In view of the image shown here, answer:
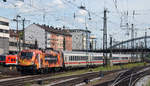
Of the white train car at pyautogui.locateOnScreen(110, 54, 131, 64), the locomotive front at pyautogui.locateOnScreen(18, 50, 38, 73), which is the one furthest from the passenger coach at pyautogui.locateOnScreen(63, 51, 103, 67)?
the locomotive front at pyautogui.locateOnScreen(18, 50, 38, 73)

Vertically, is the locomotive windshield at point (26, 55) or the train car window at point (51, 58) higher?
the locomotive windshield at point (26, 55)

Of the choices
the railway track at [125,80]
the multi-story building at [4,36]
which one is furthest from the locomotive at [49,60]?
the multi-story building at [4,36]

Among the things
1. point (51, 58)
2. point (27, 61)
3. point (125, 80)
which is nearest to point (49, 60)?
point (51, 58)

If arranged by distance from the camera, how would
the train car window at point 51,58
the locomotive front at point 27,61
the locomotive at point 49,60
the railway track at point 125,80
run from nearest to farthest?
the railway track at point 125,80 → the locomotive front at point 27,61 → the locomotive at point 49,60 → the train car window at point 51,58

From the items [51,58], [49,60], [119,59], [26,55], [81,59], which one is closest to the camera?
[26,55]

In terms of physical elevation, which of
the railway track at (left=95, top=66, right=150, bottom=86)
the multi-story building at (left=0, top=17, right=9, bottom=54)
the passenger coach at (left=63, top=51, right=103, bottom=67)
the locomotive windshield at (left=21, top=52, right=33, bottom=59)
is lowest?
the railway track at (left=95, top=66, right=150, bottom=86)

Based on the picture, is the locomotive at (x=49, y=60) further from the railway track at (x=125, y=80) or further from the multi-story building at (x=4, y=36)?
the multi-story building at (x=4, y=36)

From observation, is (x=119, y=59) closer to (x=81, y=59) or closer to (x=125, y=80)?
(x=81, y=59)

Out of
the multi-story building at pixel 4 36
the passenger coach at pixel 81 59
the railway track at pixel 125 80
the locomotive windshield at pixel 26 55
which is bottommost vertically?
the railway track at pixel 125 80

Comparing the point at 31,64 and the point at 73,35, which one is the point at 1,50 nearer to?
the point at 31,64

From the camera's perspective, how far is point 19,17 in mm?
50062

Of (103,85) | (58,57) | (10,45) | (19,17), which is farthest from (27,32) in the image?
(103,85)

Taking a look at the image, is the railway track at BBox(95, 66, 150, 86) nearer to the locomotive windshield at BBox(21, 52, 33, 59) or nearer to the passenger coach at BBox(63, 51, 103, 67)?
the passenger coach at BBox(63, 51, 103, 67)

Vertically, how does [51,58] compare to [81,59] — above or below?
above
